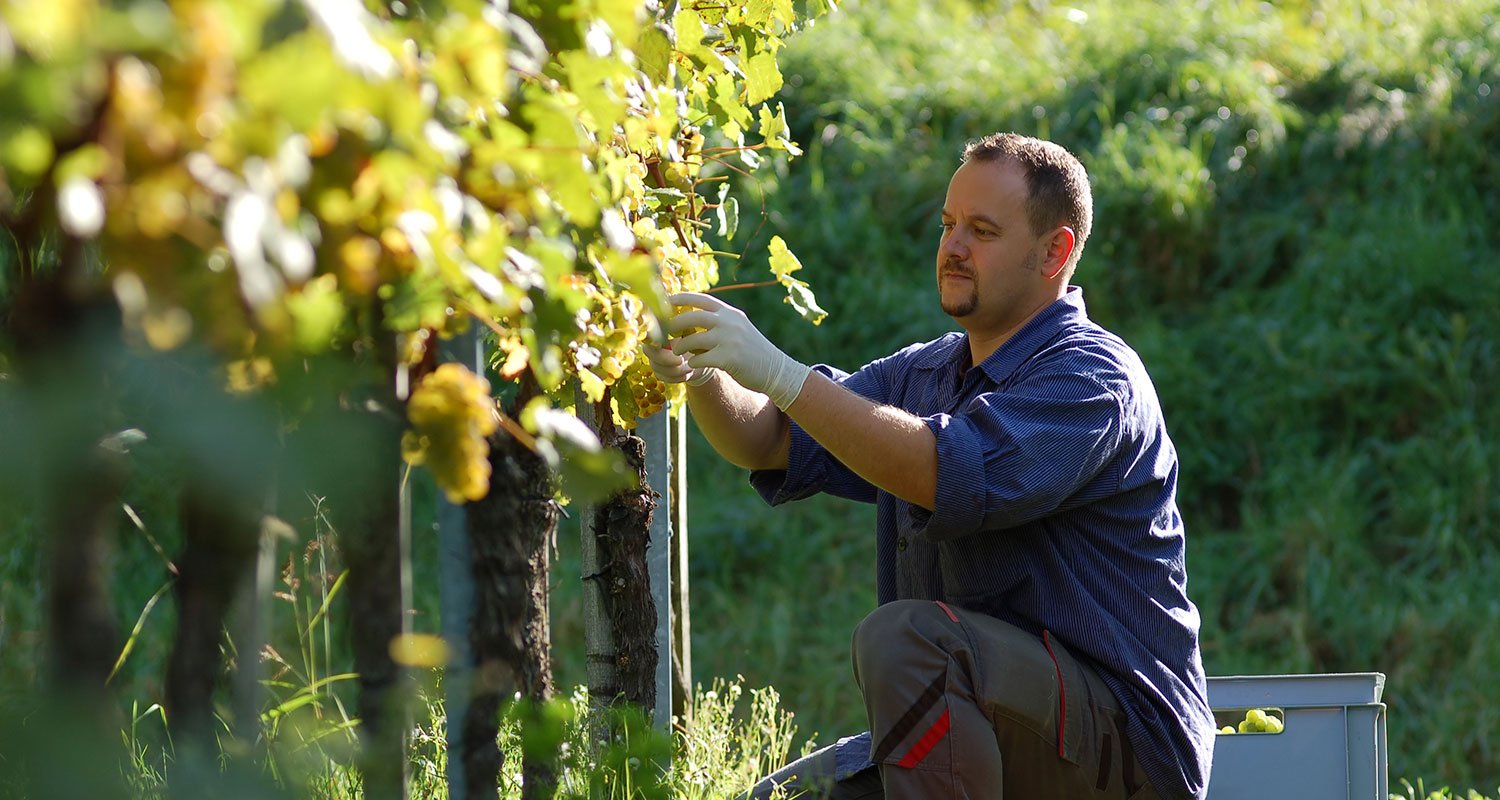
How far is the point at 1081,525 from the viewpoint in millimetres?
2238

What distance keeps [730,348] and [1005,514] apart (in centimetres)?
45

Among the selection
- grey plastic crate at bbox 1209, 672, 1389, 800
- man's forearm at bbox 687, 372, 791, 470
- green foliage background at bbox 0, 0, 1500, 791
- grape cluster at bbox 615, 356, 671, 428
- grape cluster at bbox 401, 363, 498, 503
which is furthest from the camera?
green foliage background at bbox 0, 0, 1500, 791

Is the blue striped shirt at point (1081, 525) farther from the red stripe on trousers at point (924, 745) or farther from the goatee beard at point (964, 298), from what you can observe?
the red stripe on trousers at point (924, 745)

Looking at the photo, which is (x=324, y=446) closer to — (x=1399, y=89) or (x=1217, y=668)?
(x=1217, y=668)

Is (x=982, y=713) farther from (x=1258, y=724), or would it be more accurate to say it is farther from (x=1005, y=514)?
(x=1258, y=724)

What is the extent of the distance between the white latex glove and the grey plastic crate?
3.38 ft

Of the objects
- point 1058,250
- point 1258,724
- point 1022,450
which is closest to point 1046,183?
point 1058,250

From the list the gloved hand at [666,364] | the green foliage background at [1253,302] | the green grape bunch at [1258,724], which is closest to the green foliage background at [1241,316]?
the green foliage background at [1253,302]

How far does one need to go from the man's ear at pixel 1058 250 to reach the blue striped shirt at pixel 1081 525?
→ 90mm

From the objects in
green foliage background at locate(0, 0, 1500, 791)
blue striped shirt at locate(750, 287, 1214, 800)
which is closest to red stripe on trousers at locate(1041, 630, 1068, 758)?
blue striped shirt at locate(750, 287, 1214, 800)

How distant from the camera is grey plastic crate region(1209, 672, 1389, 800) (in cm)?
247

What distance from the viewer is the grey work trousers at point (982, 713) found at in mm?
2033

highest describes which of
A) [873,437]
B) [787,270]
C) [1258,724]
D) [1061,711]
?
[787,270]

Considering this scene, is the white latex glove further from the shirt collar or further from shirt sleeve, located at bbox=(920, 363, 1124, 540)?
the shirt collar
